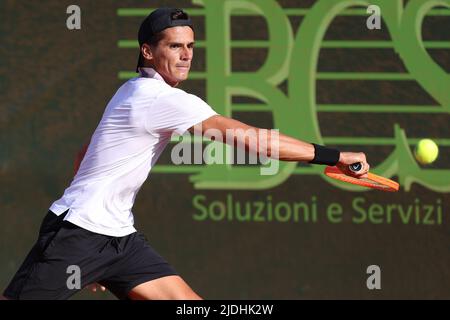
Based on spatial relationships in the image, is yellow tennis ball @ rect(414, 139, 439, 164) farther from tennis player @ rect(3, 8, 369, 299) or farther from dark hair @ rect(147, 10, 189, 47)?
dark hair @ rect(147, 10, 189, 47)

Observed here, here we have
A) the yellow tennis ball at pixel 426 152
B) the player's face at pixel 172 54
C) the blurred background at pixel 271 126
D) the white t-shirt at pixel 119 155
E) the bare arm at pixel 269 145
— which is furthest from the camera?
the blurred background at pixel 271 126

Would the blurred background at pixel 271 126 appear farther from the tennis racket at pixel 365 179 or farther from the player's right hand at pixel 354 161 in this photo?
the player's right hand at pixel 354 161

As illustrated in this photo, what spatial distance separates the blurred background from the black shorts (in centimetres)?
187

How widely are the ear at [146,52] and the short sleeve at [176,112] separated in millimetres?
337

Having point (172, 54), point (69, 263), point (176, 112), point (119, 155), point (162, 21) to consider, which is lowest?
point (69, 263)

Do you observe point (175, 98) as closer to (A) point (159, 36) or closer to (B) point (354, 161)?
(A) point (159, 36)

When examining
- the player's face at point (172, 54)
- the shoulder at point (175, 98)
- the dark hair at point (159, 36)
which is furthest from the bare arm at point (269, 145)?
the dark hair at point (159, 36)

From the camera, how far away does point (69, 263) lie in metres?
4.69

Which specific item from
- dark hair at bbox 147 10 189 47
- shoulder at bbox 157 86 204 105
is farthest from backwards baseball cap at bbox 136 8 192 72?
shoulder at bbox 157 86 204 105

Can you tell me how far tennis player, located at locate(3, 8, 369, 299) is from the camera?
457 cm

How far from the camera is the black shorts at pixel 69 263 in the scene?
4645mm

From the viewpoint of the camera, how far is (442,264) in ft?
21.9

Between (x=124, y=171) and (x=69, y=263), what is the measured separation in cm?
46

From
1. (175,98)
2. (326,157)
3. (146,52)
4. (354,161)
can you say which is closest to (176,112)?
(175,98)
